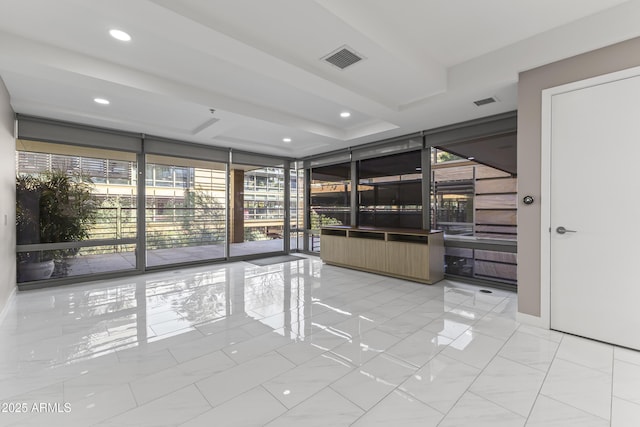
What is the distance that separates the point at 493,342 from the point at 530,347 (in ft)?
0.96

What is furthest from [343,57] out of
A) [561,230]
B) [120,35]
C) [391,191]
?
[391,191]

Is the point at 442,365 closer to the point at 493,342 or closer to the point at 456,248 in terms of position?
the point at 493,342

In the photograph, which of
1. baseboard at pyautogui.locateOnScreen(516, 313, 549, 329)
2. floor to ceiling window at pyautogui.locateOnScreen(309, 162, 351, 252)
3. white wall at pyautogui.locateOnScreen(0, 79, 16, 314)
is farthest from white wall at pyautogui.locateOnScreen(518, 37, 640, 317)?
white wall at pyautogui.locateOnScreen(0, 79, 16, 314)

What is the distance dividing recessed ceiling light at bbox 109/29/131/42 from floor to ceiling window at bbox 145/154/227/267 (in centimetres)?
346

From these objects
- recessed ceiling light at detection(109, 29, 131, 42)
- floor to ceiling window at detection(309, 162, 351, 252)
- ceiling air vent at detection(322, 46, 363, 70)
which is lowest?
floor to ceiling window at detection(309, 162, 351, 252)

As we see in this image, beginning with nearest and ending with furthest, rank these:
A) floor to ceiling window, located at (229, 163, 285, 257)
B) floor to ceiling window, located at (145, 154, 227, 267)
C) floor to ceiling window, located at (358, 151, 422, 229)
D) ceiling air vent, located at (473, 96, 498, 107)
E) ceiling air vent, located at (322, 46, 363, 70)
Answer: ceiling air vent, located at (322, 46, 363, 70) → ceiling air vent, located at (473, 96, 498, 107) → floor to ceiling window, located at (358, 151, 422, 229) → floor to ceiling window, located at (145, 154, 227, 267) → floor to ceiling window, located at (229, 163, 285, 257)

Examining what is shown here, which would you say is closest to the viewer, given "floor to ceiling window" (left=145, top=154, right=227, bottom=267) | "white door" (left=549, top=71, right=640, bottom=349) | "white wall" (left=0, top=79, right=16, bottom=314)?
"white door" (left=549, top=71, right=640, bottom=349)

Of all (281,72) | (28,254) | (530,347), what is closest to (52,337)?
(28,254)

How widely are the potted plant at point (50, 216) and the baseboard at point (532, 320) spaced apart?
665 centimetres

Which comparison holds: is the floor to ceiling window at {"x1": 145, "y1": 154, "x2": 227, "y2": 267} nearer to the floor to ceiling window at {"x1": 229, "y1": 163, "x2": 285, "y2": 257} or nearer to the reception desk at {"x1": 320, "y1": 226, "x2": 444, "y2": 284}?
the floor to ceiling window at {"x1": 229, "y1": 163, "x2": 285, "y2": 257}

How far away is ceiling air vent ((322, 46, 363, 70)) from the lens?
277 cm

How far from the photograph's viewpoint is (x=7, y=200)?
3.72 m

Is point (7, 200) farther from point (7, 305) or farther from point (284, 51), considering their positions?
point (284, 51)

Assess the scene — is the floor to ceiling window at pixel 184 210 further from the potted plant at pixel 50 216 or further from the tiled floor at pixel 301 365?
the tiled floor at pixel 301 365
